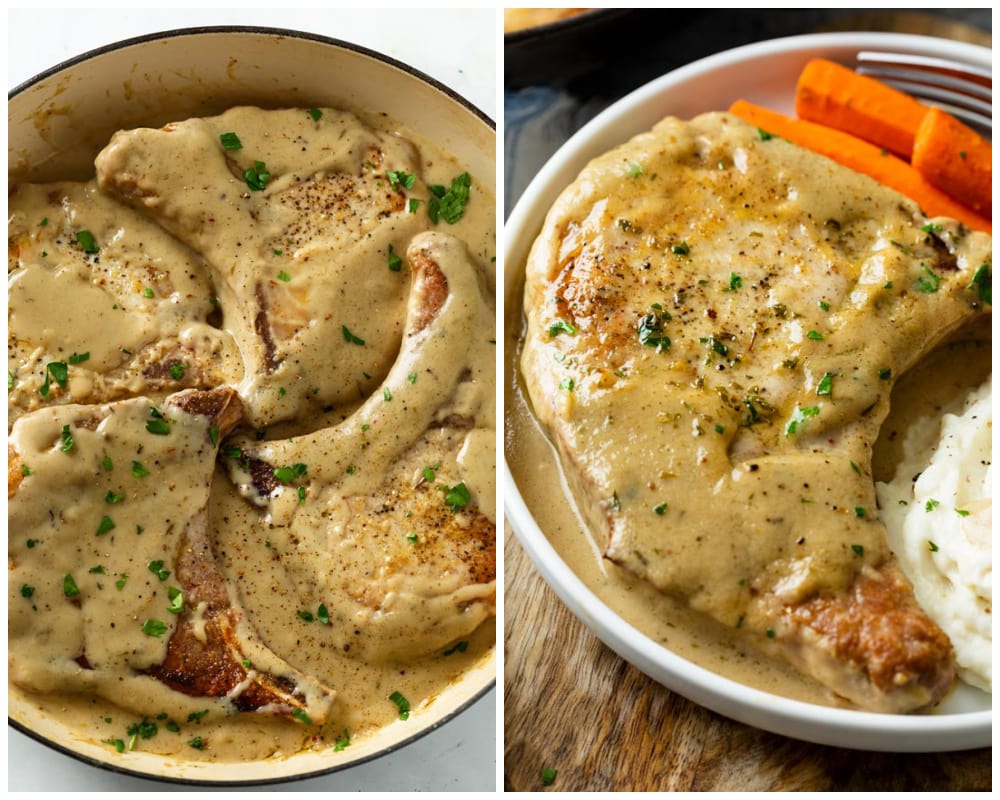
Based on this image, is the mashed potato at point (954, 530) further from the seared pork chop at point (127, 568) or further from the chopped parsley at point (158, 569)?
the chopped parsley at point (158, 569)

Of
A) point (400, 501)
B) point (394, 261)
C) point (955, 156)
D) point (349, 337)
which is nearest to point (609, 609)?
point (400, 501)

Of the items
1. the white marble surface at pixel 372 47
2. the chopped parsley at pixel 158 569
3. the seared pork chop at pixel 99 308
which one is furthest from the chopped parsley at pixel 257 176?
the chopped parsley at pixel 158 569

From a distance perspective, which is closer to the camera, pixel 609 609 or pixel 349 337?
pixel 609 609

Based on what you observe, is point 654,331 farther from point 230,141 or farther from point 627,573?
point 230,141

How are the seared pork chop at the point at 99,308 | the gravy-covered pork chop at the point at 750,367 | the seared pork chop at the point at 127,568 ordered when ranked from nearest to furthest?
the gravy-covered pork chop at the point at 750,367
the seared pork chop at the point at 127,568
the seared pork chop at the point at 99,308

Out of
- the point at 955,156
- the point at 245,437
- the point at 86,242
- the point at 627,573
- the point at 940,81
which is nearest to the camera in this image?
the point at 627,573

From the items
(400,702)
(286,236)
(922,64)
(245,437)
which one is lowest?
(400,702)
